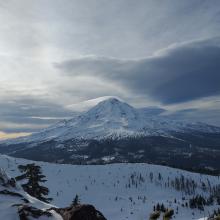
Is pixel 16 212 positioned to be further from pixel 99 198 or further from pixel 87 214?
pixel 99 198

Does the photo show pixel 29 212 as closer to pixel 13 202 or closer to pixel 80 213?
pixel 13 202

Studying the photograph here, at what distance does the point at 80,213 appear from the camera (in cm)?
1639

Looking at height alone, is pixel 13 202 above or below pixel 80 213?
above

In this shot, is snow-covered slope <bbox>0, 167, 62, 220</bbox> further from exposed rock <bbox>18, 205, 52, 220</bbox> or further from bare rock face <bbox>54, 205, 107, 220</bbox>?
bare rock face <bbox>54, 205, 107, 220</bbox>

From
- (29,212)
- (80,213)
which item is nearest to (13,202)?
(29,212)

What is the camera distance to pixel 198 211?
138 metres

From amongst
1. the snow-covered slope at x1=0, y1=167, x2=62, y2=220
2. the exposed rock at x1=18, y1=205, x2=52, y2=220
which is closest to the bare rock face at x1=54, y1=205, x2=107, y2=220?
the snow-covered slope at x1=0, y1=167, x2=62, y2=220

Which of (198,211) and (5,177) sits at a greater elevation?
(5,177)

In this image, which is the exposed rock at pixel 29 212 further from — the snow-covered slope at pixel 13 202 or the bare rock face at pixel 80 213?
the bare rock face at pixel 80 213

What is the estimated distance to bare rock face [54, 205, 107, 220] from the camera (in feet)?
53.4

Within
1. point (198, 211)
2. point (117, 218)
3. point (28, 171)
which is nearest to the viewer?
point (28, 171)

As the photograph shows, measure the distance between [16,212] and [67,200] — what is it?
5922 inches

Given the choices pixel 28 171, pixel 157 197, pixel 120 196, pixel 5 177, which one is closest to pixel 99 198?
pixel 120 196

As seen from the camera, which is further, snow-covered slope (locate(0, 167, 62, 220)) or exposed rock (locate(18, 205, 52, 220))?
snow-covered slope (locate(0, 167, 62, 220))
